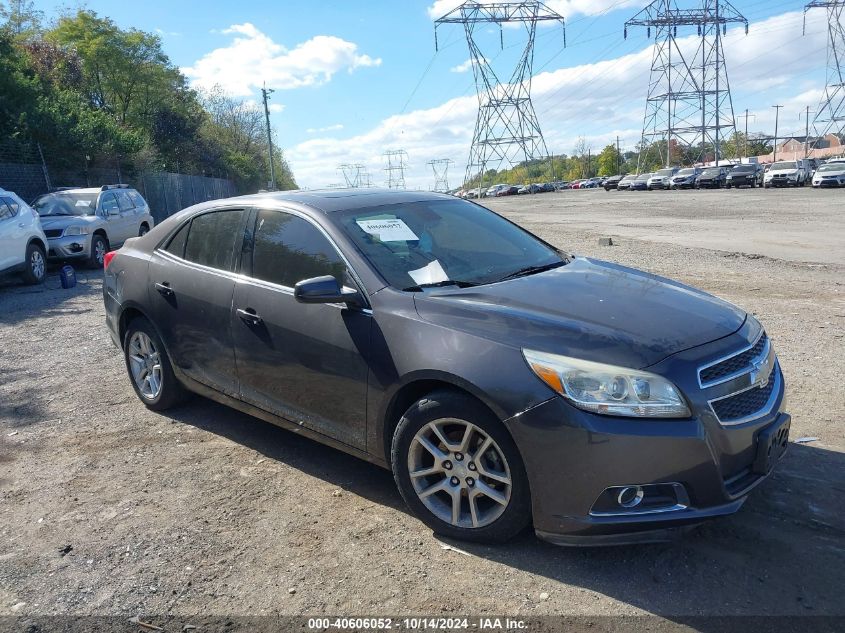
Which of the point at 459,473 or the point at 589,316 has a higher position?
the point at 589,316

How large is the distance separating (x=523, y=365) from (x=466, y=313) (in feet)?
1.47

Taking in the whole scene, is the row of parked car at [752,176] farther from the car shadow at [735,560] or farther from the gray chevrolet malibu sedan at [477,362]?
the gray chevrolet malibu sedan at [477,362]

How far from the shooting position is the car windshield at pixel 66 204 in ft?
48.3

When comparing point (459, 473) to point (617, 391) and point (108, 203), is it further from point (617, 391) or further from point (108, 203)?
point (108, 203)

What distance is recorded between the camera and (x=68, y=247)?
13758 mm

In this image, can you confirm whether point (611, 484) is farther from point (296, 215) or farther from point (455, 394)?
point (296, 215)

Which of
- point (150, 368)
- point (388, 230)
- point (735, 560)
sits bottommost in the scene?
point (735, 560)

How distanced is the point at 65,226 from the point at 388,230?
12.1m

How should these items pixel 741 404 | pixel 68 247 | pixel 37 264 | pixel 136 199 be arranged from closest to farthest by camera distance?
pixel 741 404
pixel 37 264
pixel 68 247
pixel 136 199

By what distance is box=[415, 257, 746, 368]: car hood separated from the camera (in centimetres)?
302

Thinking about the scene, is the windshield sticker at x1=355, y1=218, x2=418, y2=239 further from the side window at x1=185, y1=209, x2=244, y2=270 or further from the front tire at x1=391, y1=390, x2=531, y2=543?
the front tire at x1=391, y1=390, x2=531, y2=543

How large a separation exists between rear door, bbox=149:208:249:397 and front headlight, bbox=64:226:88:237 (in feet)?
33.6

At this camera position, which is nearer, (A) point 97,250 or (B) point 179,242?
(B) point 179,242

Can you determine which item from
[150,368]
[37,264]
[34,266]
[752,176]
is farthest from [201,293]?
[752,176]
